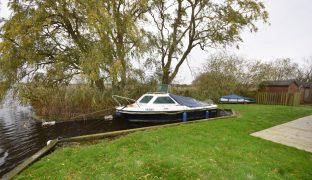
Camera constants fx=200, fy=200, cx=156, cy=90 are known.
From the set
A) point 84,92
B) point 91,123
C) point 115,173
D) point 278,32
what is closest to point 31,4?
point 84,92

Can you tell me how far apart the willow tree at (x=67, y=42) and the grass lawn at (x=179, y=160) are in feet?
18.1

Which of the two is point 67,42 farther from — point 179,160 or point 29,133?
point 179,160

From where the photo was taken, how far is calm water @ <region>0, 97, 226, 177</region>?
590cm

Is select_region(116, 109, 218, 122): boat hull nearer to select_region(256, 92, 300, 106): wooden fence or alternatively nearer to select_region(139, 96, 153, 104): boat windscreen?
select_region(139, 96, 153, 104): boat windscreen

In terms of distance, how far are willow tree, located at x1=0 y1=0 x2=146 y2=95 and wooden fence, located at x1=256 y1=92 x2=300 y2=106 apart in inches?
574

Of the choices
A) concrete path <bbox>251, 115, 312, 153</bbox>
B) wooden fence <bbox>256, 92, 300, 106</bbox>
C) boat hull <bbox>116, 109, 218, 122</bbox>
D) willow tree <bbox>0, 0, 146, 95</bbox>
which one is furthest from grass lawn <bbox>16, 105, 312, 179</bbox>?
wooden fence <bbox>256, 92, 300, 106</bbox>

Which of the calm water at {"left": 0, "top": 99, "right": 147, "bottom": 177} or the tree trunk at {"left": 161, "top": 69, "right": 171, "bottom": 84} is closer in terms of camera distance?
the calm water at {"left": 0, "top": 99, "right": 147, "bottom": 177}

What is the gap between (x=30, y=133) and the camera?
8383 mm

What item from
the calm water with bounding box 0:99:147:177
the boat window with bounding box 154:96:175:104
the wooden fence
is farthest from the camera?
the wooden fence

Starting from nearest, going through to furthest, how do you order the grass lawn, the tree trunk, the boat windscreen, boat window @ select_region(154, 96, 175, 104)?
the grass lawn → boat window @ select_region(154, 96, 175, 104) → the boat windscreen → the tree trunk

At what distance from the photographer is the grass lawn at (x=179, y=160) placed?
3961 mm

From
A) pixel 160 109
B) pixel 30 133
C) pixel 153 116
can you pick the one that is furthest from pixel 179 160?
pixel 30 133

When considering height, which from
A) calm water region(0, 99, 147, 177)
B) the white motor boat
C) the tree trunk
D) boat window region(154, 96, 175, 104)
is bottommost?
calm water region(0, 99, 147, 177)

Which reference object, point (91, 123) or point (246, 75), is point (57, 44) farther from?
point (246, 75)
